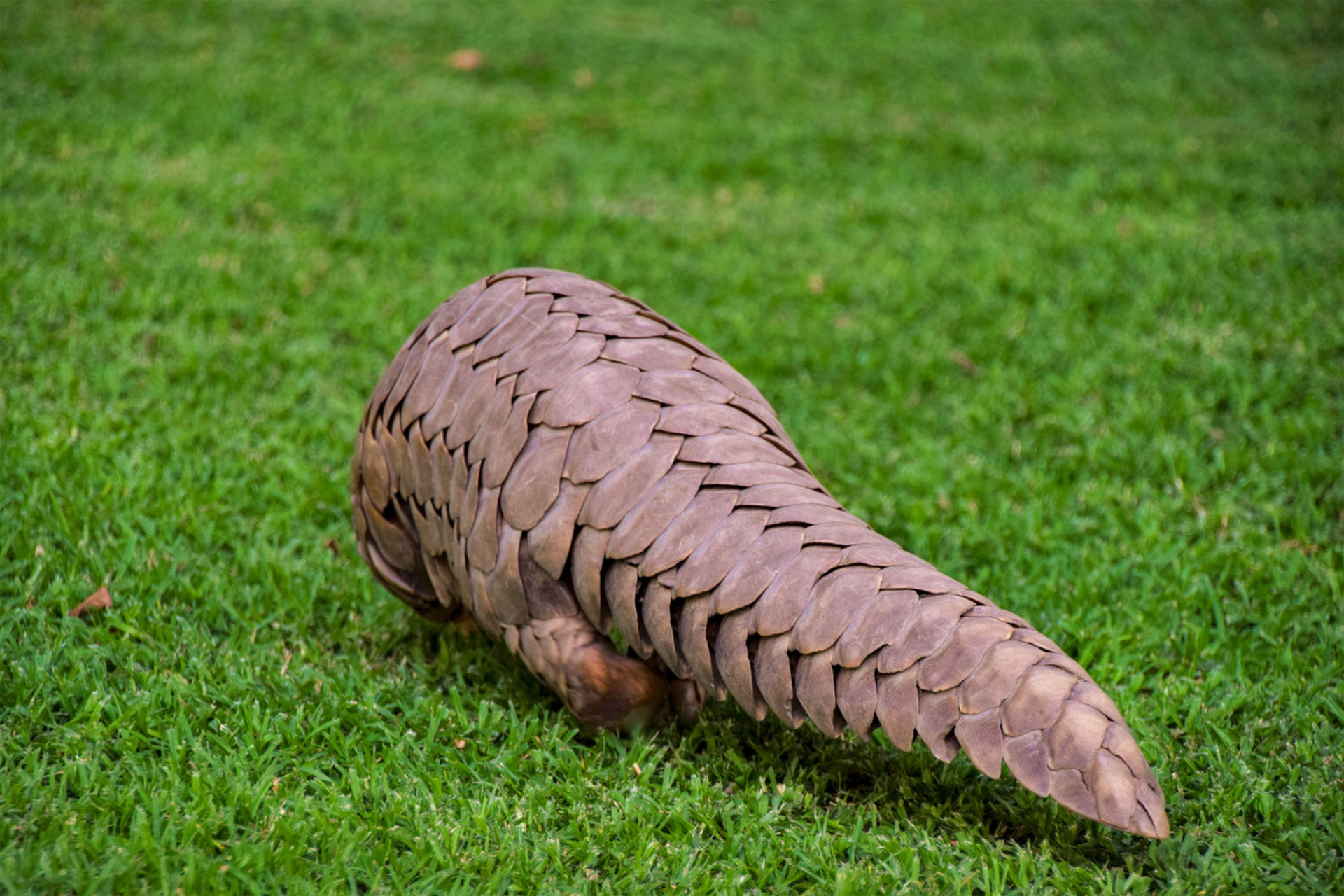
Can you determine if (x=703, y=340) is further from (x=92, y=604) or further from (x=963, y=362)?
(x=92, y=604)

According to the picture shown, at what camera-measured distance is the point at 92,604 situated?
8.99ft

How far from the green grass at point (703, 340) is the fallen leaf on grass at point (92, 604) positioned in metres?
0.04

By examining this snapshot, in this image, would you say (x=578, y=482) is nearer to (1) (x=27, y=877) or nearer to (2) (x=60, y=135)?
(1) (x=27, y=877)

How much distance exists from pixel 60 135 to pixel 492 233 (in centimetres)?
226

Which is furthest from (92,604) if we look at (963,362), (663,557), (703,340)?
(963,362)

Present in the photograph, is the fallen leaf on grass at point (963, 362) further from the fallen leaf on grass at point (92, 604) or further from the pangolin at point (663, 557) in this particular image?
the fallen leaf on grass at point (92, 604)

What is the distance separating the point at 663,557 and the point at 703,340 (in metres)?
2.38

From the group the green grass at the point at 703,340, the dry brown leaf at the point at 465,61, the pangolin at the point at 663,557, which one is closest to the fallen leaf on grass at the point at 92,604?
the green grass at the point at 703,340

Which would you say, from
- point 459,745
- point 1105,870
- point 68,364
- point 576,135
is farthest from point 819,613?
point 576,135

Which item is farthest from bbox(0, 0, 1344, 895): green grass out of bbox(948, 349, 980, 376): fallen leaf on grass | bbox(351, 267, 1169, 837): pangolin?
bbox(351, 267, 1169, 837): pangolin

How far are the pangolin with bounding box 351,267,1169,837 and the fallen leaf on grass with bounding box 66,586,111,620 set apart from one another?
2.26ft

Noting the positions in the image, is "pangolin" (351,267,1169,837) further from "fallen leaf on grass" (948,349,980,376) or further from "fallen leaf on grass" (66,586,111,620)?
"fallen leaf on grass" (948,349,980,376)

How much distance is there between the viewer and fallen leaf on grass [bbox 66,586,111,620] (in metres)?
2.73

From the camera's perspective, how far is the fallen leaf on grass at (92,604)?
273 cm
